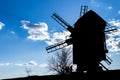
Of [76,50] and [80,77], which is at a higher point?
[76,50]

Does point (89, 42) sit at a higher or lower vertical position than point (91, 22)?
lower

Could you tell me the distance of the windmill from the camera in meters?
30.3

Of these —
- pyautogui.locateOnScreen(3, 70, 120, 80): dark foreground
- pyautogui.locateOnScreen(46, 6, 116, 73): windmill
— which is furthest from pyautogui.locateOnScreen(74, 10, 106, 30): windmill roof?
pyautogui.locateOnScreen(3, 70, 120, 80): dark foreground

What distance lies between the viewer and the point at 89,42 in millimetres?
30688

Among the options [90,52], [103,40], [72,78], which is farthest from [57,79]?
[103,40]

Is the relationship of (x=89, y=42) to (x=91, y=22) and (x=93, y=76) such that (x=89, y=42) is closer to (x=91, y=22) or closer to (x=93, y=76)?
(x=91, y=22)

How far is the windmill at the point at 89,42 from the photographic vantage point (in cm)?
3032

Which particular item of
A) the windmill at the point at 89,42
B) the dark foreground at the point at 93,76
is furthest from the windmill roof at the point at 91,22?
the dark foreground at the point at 93,76

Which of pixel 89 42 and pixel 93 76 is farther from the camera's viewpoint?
pixel 89 42

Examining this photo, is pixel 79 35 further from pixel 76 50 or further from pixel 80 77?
pixel 80 77

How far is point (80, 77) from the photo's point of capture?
21250 mm

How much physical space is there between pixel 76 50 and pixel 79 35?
1864 millimetres

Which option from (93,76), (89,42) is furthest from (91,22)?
(93,76)

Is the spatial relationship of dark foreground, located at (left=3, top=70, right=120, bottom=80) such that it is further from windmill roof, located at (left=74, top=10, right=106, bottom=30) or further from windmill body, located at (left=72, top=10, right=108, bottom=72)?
windmill roof, located at (left=74, top=10, right=106, bottom=30)
